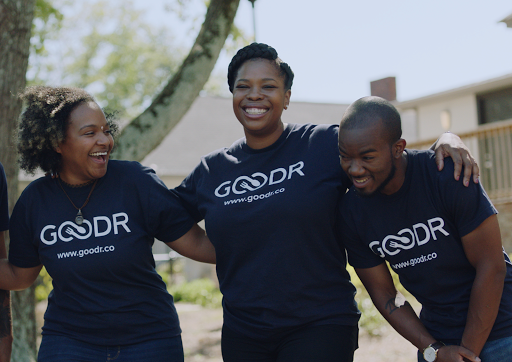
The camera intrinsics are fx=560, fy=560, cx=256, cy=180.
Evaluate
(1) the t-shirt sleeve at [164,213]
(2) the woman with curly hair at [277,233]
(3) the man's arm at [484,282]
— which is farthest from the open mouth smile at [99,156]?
→ (3) the man's arm at [484,282]

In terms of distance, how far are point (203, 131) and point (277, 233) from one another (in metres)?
A: 16.6

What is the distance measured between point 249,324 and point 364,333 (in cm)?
515

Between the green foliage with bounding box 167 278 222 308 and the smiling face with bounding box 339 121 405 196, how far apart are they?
10230 millimetres

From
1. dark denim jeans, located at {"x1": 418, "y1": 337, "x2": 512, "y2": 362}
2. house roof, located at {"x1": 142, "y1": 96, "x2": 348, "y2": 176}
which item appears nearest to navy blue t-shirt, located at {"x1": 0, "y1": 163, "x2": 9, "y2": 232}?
dark denim jeans, located at {"x1": 418, "y1": 337, "x2": 512, "y2": 362}

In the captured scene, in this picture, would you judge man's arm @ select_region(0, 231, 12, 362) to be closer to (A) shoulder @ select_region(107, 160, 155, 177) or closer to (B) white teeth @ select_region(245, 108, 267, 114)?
(A) shoulder @ select_region(107, 160, 155, 177)

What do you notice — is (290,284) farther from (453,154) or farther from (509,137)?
(509,137)

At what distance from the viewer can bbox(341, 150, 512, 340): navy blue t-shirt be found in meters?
2.59

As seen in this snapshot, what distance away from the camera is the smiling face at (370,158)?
8.61 feet

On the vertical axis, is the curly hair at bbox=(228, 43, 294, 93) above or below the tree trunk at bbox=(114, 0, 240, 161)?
below

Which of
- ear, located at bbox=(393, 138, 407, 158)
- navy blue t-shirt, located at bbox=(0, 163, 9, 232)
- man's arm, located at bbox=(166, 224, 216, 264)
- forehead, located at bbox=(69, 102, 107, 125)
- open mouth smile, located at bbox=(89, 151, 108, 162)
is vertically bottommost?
man's arm, located at bbox=(166, 224, 216, 264)

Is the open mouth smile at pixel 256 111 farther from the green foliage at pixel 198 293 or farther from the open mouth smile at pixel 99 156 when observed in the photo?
the green foliage at pixel 198 293

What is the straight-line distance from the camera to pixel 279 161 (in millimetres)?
3045

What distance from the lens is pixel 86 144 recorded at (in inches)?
125

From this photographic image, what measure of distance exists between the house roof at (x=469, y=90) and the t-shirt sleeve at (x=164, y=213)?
12.1 m
